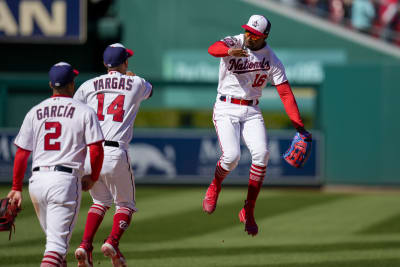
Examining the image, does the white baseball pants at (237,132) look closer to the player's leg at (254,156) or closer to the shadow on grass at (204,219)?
the player's leg at (254,156)

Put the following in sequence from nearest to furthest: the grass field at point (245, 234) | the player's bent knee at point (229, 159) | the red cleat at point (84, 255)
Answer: the red cleat at point (84, 255), the player's bent knee at point (229, 159), the grass field at point (245, 234)

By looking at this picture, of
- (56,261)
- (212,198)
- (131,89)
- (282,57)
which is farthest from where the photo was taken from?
(282,57)

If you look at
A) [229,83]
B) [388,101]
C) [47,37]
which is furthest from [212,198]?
[47,37]

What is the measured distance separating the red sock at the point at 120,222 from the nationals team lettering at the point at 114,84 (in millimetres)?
1231

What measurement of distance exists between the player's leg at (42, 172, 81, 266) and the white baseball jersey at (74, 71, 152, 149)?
118cm

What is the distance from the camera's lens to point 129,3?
19.3 metres

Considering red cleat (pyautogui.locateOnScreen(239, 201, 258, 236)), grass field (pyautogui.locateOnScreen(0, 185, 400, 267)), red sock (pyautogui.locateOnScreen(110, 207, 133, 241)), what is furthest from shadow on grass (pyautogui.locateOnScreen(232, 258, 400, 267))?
red sock (pyautogui.locateOnScreen(110, 207, 133, 241))

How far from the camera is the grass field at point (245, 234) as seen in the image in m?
8.27

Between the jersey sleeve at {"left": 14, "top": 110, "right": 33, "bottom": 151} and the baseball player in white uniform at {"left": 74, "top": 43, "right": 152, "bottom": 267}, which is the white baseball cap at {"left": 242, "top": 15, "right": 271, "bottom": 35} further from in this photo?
the jersey sleeve at {"left": 14, "top": 110, "right": 33, "bottom": 151}

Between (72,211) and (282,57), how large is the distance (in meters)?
13.8

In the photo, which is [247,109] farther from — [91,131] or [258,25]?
[91,131]

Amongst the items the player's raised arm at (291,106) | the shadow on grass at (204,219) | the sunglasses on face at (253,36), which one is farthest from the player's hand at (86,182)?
the shadow on grass at (204,219)

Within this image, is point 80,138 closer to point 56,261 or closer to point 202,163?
point 56,261

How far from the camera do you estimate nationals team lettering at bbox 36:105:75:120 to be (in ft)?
18.9
